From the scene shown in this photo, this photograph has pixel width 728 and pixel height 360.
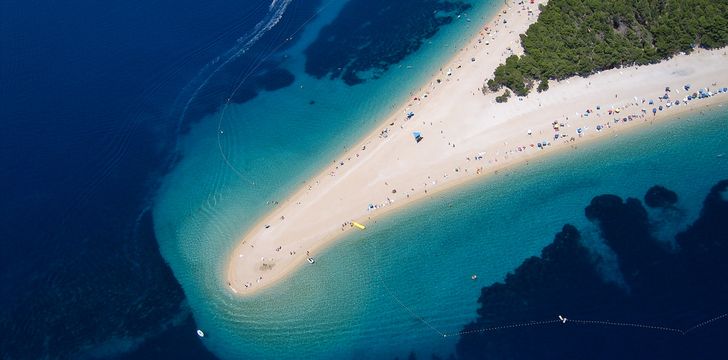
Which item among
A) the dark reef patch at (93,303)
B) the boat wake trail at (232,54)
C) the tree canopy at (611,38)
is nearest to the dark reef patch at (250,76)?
the boat wake trail at (232,54)

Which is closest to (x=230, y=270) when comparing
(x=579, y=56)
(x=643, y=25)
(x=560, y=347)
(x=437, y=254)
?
(x=437, y=254)

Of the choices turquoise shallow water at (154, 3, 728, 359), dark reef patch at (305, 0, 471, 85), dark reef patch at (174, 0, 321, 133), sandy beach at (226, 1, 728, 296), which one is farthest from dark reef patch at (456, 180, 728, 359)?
dark reef patch at (174, 0, 321, 133)

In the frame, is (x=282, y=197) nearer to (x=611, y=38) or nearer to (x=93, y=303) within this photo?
(x=93, y=303)

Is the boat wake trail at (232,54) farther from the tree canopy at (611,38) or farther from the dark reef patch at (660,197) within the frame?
the dark reef patch at (660,197)

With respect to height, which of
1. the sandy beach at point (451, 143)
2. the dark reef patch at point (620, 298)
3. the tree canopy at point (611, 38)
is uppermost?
the tree canopy at point (611, 38)

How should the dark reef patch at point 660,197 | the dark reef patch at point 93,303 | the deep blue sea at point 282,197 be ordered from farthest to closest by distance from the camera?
1. the dark reef patch at point 660,197
2. the dark reef patch at point 93,303
3. the deep blue sea at point 282,197

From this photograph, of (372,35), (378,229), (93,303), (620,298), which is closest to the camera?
(620,298)

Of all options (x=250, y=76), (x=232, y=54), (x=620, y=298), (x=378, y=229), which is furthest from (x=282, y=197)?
(x=620, y=298)

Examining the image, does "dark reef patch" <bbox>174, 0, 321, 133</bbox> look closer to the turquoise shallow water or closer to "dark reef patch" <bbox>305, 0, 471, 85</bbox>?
"dark reef patch" <bbox>305, 0, 471, 85</bbox>
